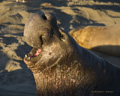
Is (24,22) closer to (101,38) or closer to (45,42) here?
(101,38)

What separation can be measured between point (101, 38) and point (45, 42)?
7.39ft

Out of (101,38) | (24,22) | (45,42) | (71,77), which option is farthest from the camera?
(24,22)

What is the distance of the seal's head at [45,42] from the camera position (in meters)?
1.43

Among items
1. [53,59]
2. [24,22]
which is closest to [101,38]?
[53,59]

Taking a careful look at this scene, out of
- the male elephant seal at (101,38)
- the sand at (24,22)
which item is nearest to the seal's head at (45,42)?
the sand at (24,22)

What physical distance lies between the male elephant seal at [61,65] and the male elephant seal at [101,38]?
153 centimetres

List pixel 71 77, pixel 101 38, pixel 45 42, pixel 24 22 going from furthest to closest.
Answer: pixel 24 22
pixel 101 38
pixel 71 77
pixel 45 42

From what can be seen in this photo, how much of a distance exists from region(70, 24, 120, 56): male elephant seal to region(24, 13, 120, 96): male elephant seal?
1.53 metres

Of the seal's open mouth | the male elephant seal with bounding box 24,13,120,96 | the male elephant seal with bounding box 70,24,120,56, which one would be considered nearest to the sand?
the male elephant seal with bounding box 70,24,120,56

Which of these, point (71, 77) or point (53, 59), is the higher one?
point (53, 59)

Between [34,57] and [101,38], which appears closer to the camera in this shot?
[34,57]

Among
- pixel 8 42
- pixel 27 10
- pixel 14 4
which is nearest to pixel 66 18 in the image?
pixel 27 10

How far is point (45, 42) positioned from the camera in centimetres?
146

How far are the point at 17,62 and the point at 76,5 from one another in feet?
18.2
